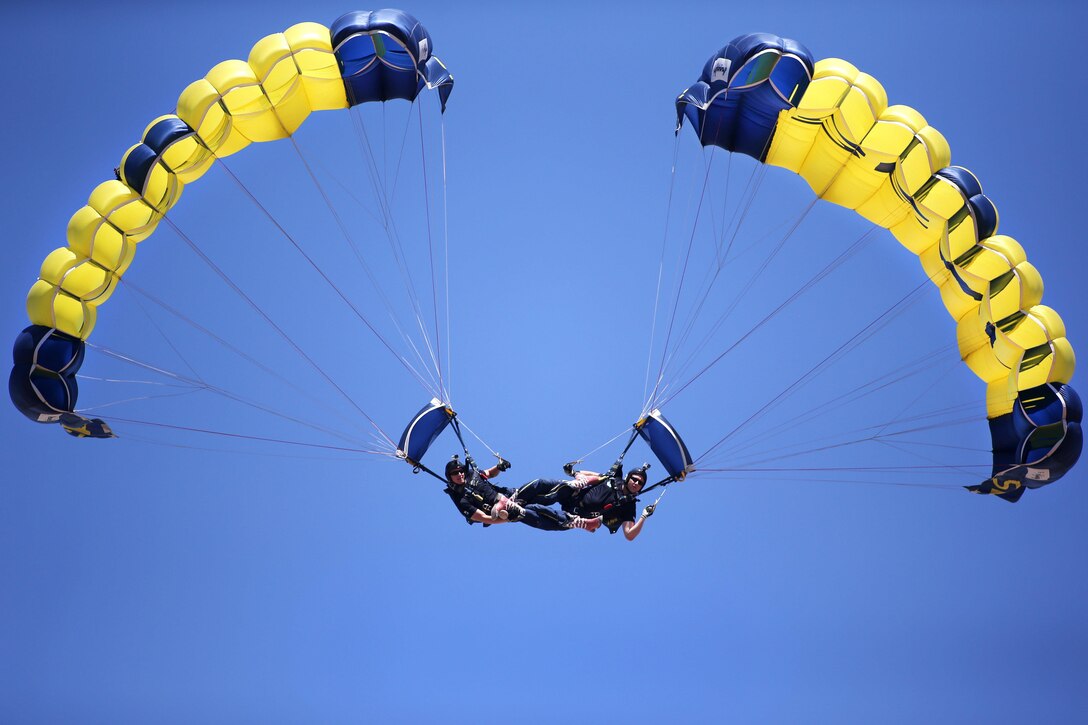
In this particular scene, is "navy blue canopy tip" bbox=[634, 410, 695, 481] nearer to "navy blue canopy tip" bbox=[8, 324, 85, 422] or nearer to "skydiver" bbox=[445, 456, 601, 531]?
"skydiver" bbox=[445, 456, 601, 531]

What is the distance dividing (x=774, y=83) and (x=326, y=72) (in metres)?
4.19

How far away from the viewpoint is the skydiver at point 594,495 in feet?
44.5

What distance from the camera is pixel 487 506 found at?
44.4 ft

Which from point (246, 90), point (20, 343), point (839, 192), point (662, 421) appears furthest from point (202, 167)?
point (839, 192)

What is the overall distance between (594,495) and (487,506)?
1023 millimetres

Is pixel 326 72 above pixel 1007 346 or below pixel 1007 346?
above

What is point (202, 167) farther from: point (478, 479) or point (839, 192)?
point (839, 192)

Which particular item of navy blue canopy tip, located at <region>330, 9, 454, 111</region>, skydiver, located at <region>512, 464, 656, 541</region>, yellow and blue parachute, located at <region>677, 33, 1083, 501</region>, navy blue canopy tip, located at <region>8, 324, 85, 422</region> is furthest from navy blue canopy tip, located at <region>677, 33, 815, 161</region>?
navy blue canopy tip, located at <region>8, 324, 85, 422</region>

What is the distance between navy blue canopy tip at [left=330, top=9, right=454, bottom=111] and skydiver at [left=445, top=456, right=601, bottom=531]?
3.65 m

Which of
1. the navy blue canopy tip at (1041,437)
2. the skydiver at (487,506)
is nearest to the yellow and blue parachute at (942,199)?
the navy blue canopy tip at (1041,437)

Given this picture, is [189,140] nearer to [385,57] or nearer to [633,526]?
[385,57]

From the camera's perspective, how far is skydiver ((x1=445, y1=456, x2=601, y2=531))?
530 inches

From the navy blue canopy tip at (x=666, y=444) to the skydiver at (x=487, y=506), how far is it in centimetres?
98

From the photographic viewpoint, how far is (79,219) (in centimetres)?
1336
